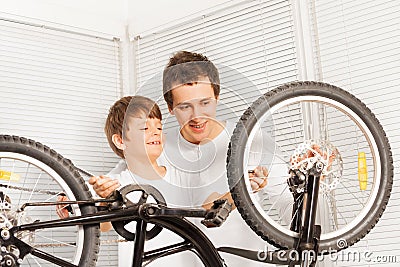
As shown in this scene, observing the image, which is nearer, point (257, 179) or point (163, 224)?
point (163, 224)

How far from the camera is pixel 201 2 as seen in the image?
2703mm

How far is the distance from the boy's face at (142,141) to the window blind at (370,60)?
77cm

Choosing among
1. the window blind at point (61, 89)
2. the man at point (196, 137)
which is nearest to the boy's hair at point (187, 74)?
the man at point (196, 137)

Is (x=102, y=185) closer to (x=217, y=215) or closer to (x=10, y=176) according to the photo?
(x=10, y=176)

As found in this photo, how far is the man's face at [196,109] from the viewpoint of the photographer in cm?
179

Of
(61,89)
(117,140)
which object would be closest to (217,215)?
(117,140)

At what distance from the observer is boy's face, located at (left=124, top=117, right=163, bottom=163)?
6.15 feet

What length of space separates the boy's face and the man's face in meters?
0.09

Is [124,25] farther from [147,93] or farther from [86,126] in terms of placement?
[147,93]

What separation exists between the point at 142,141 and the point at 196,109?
0.65 feet

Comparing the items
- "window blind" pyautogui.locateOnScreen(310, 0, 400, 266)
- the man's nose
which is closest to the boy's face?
the man's nose

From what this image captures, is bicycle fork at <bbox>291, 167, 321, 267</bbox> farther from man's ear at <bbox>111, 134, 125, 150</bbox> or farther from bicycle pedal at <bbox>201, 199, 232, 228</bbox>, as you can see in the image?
man's ear at <bbox>111, 134, 125, 150</bbox>

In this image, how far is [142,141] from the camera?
1.88 m

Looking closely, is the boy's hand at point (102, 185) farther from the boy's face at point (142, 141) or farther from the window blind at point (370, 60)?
the window blind at point (370, 60)
